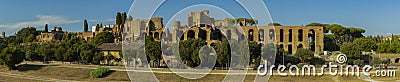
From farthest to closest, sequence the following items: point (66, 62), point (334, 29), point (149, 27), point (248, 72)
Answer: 1. point (334, 29)
2. point (149, 27)
3. point (66, 62)
4. point (248, 72)

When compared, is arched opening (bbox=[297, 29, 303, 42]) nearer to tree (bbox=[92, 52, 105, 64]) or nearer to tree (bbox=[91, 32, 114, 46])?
tree (bbox=[91, 32, 114, 46])

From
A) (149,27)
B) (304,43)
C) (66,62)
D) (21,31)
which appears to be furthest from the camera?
(21,31)

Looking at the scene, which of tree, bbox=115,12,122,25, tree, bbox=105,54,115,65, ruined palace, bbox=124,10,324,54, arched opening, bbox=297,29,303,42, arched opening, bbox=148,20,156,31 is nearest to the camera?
tree, bbox=105,54,115,65

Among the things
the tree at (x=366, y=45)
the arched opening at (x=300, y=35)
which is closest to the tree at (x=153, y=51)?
the arched opening at (x=300, y=35)

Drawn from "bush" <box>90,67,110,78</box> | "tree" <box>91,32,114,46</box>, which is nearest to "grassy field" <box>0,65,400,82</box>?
"bush" <box>90,67,110,78</box>

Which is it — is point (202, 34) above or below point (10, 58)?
above

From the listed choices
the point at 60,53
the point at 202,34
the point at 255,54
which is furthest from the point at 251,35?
the point at 60,53

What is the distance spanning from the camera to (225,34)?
52.8 meters

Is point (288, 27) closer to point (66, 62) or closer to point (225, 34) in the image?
point (225, 34)

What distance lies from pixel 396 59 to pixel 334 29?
25.1 metres

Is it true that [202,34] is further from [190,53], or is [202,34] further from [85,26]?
[85,26]

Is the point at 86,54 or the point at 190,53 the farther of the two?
the point at 86,54

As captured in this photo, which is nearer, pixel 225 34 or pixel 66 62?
pixel 66 62

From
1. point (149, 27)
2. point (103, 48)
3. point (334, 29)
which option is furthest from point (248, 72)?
point (334, 29)
